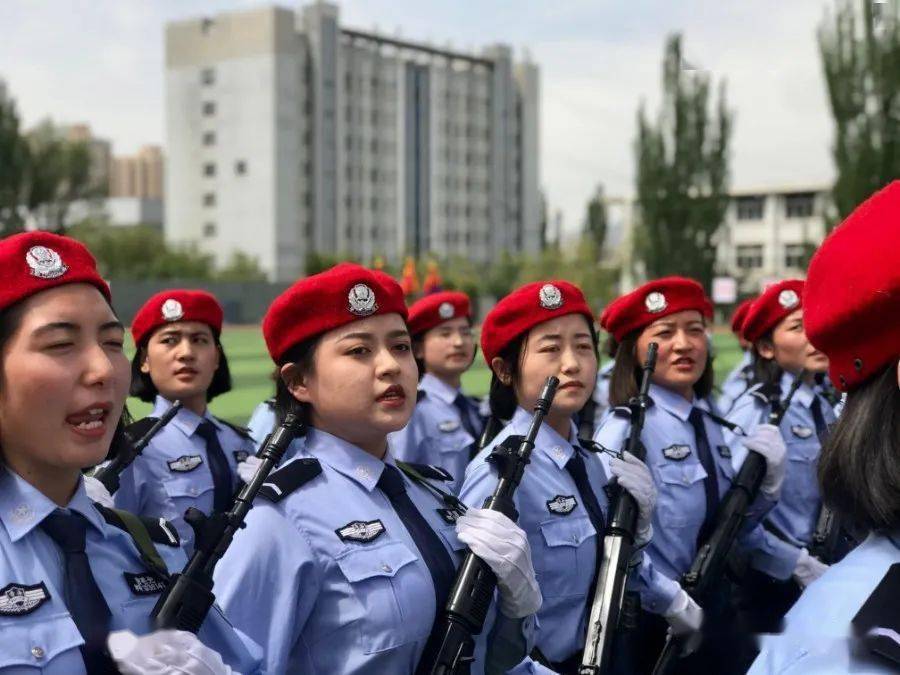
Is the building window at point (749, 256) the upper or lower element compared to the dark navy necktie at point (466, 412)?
Answer: lower

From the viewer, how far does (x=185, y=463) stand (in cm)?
466

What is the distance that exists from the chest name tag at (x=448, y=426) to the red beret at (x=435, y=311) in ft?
2.25

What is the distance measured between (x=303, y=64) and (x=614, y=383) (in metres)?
71.1

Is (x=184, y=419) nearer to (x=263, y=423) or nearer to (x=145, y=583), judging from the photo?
(x=263, y=423)

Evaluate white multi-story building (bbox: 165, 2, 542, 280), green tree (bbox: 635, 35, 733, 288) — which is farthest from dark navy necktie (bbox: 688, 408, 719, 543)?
white multi-story building (bbox: 165, 2, 542, 280)

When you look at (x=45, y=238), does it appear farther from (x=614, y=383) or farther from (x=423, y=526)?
(x=614, y=383)

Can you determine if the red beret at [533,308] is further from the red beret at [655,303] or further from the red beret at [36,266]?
the red beret at [36,266]

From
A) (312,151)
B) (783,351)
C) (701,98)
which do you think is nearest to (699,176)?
(701,98)

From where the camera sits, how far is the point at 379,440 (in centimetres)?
265

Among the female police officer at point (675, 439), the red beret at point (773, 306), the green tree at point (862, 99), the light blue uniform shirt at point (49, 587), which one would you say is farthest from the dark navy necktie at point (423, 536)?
the green tree at point (862, 99)

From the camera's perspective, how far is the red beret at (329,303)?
261cm

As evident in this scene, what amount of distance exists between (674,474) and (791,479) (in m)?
1.04

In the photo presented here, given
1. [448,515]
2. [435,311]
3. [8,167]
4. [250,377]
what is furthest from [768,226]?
[448,515]

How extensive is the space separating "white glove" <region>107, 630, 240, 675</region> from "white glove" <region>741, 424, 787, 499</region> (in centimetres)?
309
